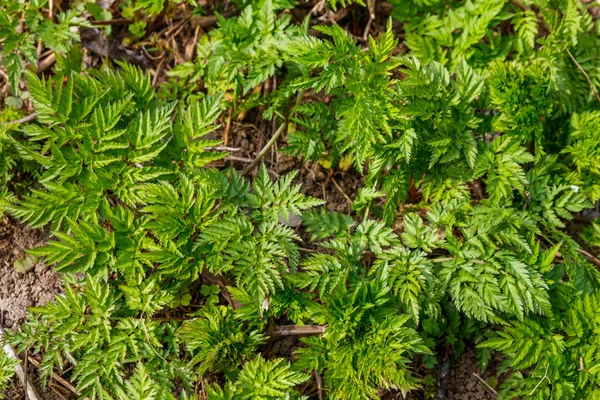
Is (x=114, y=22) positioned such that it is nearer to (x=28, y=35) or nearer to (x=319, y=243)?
(x=28, y=35)

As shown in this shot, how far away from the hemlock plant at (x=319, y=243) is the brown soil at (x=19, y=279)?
26 centimetres

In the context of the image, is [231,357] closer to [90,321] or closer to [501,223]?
[90,321]

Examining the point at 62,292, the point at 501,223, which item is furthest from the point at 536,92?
the point at 62,292

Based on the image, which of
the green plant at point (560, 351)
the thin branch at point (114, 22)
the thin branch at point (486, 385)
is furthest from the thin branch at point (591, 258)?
the thin branch at point (114, 22)

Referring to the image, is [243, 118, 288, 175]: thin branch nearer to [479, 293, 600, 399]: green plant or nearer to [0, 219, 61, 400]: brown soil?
[0, 219, 61, 400]: brown soil

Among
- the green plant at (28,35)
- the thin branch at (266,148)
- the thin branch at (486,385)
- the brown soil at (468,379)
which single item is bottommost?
the brown soil at (468,379)

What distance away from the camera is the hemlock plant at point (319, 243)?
3014 millimetres

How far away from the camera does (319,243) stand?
11.0ft

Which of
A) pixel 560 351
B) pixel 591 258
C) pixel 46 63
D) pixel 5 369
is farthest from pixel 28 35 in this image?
pixel 591 258

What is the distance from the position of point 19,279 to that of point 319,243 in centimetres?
200

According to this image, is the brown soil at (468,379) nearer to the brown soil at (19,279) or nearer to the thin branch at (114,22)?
the brown soil at (19,279)

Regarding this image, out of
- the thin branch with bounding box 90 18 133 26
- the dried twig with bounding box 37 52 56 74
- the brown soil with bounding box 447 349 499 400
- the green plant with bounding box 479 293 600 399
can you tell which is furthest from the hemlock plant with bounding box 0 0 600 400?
the thin branch with bounding box 90 18 133 26

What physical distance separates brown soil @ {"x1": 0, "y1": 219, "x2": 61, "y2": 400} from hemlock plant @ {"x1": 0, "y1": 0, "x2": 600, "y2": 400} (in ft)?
0.84

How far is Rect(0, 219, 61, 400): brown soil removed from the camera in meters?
3.66
